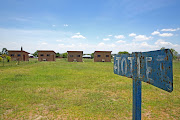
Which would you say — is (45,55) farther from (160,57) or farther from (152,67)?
(160,57)

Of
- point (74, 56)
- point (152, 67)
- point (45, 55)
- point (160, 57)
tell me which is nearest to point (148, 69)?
point (152, 67)

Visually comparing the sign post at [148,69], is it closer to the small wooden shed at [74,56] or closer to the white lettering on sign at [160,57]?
the white lettering on sign at [160,57]

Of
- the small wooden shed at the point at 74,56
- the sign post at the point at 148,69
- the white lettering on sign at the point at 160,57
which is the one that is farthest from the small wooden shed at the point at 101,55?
the white lettering on sign at the point at 160,57

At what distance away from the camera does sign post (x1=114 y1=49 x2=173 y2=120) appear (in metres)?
1.52

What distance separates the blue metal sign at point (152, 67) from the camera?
1506 mm

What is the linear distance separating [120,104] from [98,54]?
33576 millimetres

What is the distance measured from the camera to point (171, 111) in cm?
470

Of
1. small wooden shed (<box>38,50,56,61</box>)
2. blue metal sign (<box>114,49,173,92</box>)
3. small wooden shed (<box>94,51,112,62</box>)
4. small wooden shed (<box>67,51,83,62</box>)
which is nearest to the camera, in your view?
blue metal sign (<box>114,49,173,92</box>)

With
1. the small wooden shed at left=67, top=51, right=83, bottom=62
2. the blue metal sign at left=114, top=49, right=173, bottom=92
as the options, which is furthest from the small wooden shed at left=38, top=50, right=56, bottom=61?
the blue metal sign at left=114, top=49, right=173, bottom=92

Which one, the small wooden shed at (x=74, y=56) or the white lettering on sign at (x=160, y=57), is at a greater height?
the small wooden shed at (x=74, y=56)

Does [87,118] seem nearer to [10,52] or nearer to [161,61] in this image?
[161,61]

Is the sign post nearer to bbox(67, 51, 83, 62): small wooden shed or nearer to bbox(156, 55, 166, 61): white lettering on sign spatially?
bbox(156, 55, 166, 61): white lettering on sign

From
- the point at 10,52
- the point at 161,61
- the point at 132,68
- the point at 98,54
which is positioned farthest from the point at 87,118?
the point at 10,52

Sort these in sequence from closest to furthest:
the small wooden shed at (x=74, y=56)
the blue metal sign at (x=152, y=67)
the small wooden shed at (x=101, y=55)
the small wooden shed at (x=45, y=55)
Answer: the blue metal sign at (x=152, y=67) < the small wooden shed at (x=74, y=56) < the small wooden shed at (x=101, y=55) < the small wooden shed at (x=45, y=55)
